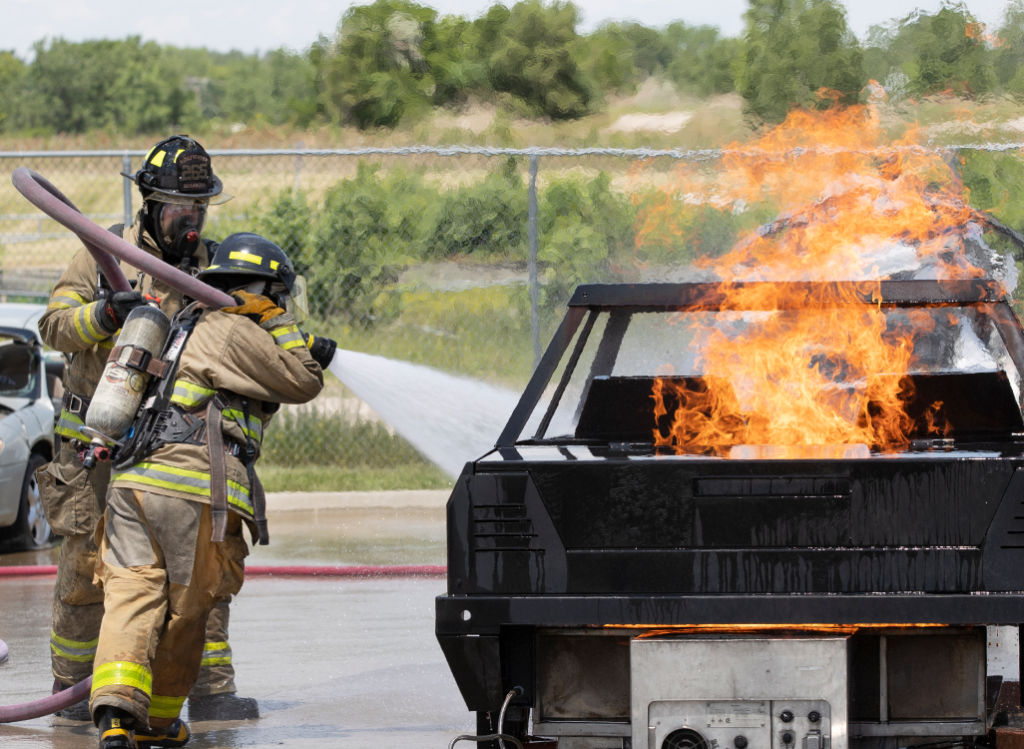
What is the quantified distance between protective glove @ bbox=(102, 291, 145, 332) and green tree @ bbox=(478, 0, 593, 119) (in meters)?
12.8

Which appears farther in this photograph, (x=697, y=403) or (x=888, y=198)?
(x=888, y=198)

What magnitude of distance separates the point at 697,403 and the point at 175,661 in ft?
6.62

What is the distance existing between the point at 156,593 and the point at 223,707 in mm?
1074

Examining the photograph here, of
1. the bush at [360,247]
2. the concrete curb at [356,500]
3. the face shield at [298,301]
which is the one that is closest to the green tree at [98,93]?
the bush at [360,247]

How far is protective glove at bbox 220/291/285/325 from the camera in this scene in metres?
5.03

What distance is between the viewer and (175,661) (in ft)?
16.0

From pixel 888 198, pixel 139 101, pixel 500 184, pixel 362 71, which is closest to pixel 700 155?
pixel 500 184

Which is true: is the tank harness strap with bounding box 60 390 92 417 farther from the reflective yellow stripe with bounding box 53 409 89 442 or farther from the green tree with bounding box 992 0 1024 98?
the green tree with bounding box 992 0 1024 98

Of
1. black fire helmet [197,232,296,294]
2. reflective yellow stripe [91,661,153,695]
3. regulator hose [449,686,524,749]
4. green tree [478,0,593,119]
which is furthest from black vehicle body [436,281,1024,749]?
green tree [478,0,593,119]

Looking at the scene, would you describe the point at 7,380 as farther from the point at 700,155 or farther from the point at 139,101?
the point at 139,101

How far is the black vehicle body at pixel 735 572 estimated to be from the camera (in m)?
3.52

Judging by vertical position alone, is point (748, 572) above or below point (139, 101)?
below

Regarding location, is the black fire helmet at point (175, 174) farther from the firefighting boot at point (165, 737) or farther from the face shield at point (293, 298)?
the firefighting boot at point (165, 737)

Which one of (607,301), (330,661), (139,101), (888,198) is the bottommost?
(330,661)
